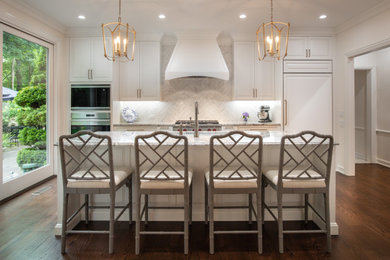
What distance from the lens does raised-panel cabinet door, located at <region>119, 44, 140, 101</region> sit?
4.68 meters

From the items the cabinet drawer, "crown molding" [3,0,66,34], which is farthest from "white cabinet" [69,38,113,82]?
the cabinet drawer

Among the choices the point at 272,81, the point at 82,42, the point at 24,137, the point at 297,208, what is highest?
the point at 82,42

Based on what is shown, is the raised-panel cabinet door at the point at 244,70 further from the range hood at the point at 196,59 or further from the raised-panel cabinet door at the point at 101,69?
the raised-panel cabinet door at the point at 101,69

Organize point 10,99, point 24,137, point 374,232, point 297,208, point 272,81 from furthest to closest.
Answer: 1. point 272,81
2. point 24,137
3. point 10,99
4. point 297,208
5. point 374,232

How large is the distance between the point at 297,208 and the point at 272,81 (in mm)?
2806

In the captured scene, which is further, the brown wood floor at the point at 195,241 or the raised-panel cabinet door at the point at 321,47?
the raised-panel cabinet door at the point at 321,47

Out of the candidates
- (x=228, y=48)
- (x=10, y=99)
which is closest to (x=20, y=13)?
(x=10, y=99)

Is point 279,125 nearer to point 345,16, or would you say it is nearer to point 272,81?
point 272,81

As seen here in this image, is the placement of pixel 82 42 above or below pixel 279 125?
above

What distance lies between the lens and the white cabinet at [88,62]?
446 centimetres

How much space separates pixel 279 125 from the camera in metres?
4.56

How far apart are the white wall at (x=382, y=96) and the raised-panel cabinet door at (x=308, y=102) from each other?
56.0 inches

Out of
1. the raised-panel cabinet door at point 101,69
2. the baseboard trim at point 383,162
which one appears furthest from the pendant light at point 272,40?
the baseboard trim at point 383,162

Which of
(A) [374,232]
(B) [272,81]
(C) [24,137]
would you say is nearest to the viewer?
(A) [374,232]
